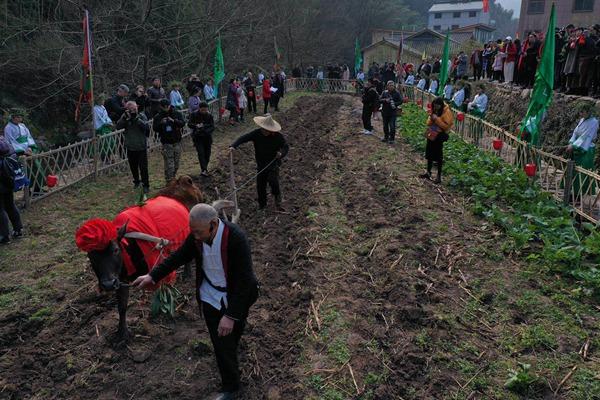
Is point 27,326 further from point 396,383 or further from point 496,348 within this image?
point 496,348

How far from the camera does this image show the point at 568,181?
8.50 m

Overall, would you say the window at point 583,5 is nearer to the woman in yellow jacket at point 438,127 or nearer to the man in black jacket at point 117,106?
the woman in yellow jacket at point 438,127

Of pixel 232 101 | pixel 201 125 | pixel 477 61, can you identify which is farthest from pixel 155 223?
pixel 477 61

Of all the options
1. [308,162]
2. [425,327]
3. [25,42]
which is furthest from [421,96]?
[425,327]

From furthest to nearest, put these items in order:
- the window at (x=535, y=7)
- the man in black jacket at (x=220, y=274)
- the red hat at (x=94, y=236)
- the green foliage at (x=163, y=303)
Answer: the window at (x=535, y=7)
the green foliage at (x=163, y=303)
the red hat at (x=94, y=236)
the man in black jacket at (x=220, y=274)

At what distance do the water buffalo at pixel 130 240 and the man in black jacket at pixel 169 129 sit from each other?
4124mm

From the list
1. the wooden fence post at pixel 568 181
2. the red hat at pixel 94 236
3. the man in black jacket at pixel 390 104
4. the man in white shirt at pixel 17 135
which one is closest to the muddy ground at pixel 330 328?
the red hat at pixel 94 236

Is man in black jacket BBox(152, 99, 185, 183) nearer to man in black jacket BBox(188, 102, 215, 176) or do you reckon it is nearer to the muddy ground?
man in black jacket BBox(188, 102, 215, 176)

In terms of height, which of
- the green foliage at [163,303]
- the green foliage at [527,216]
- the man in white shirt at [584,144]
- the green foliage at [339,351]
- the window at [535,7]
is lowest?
the green foliage at [527,216]

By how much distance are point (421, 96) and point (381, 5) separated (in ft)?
125

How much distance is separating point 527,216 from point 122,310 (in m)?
6.34

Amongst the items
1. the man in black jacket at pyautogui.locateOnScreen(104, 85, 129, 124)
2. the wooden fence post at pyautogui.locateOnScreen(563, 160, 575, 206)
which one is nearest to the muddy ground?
the wooden fence post at pyautogui.locateOnScreen(563, 160, 575, 206)

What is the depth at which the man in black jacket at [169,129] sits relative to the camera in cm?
966

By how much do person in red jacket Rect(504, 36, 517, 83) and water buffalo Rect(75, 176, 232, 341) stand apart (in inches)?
615
